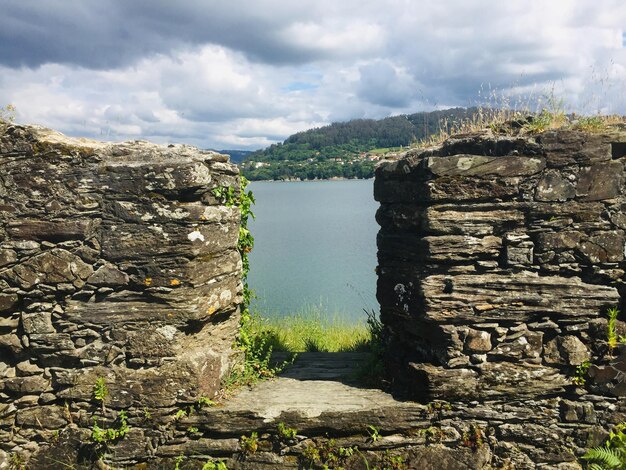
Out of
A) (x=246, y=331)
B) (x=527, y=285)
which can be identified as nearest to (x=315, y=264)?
(x=246, y=331)

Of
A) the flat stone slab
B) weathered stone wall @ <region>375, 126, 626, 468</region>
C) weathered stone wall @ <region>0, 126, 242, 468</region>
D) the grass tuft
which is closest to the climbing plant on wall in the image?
the flat stone slab

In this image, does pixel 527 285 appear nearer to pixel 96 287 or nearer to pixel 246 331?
A: pixel 246 331

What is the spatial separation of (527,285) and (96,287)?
3.93 meters

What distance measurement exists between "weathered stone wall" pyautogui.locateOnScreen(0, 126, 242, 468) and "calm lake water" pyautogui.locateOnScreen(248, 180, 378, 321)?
2.46 m

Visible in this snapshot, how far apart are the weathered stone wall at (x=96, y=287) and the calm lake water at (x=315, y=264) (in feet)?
8.06

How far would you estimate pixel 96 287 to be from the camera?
476cm

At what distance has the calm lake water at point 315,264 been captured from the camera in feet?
44.4

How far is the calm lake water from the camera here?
533 inches

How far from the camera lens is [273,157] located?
59.9m

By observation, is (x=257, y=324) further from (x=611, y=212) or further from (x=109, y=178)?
(x=611, y=212)

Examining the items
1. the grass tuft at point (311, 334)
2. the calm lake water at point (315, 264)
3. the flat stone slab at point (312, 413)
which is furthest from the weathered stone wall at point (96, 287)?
the calm lake water at point (315, 264)

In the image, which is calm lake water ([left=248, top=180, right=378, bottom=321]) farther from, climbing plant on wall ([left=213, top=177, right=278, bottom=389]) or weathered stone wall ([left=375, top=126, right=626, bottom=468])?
weathered stone wall ([left=375, top=126, right=626, bottom=468])

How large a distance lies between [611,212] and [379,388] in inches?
110

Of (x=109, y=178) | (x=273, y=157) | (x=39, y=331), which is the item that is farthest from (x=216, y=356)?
(x=273, y=157)
